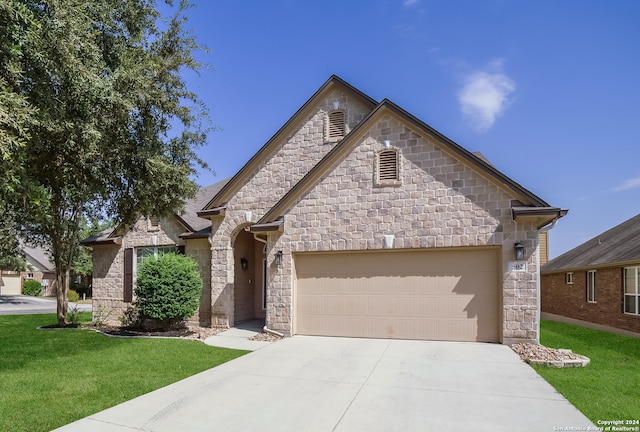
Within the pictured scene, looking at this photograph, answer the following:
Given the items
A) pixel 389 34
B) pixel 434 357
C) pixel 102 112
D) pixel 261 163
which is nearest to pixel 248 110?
pixel 261 163

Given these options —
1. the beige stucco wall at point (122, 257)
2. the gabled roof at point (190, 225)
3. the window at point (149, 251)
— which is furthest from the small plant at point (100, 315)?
the gabled roof at point (190, 225)

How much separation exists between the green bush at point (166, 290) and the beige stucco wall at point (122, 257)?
1.76 m

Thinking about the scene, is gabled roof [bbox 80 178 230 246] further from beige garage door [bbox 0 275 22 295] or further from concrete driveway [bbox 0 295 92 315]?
beige garage door [bbox 0 275 22 295]

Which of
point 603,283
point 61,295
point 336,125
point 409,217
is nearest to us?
point 409,217

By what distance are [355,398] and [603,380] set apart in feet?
15.1

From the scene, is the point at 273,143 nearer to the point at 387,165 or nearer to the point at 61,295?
the point at 387,165

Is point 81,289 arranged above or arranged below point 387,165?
below

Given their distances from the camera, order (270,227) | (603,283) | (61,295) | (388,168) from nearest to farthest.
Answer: (388,168) < (270,227) < (61,295) < (603,283)

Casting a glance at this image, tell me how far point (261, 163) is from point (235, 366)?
740 centimetres

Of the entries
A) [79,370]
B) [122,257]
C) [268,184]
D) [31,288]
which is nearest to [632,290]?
[268,184]

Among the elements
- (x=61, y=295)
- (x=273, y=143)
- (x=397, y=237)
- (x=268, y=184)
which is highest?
(x=273, y=143)

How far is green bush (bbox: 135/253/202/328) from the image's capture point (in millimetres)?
11992

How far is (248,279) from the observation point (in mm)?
14844

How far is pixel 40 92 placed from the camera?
25.2 ft
